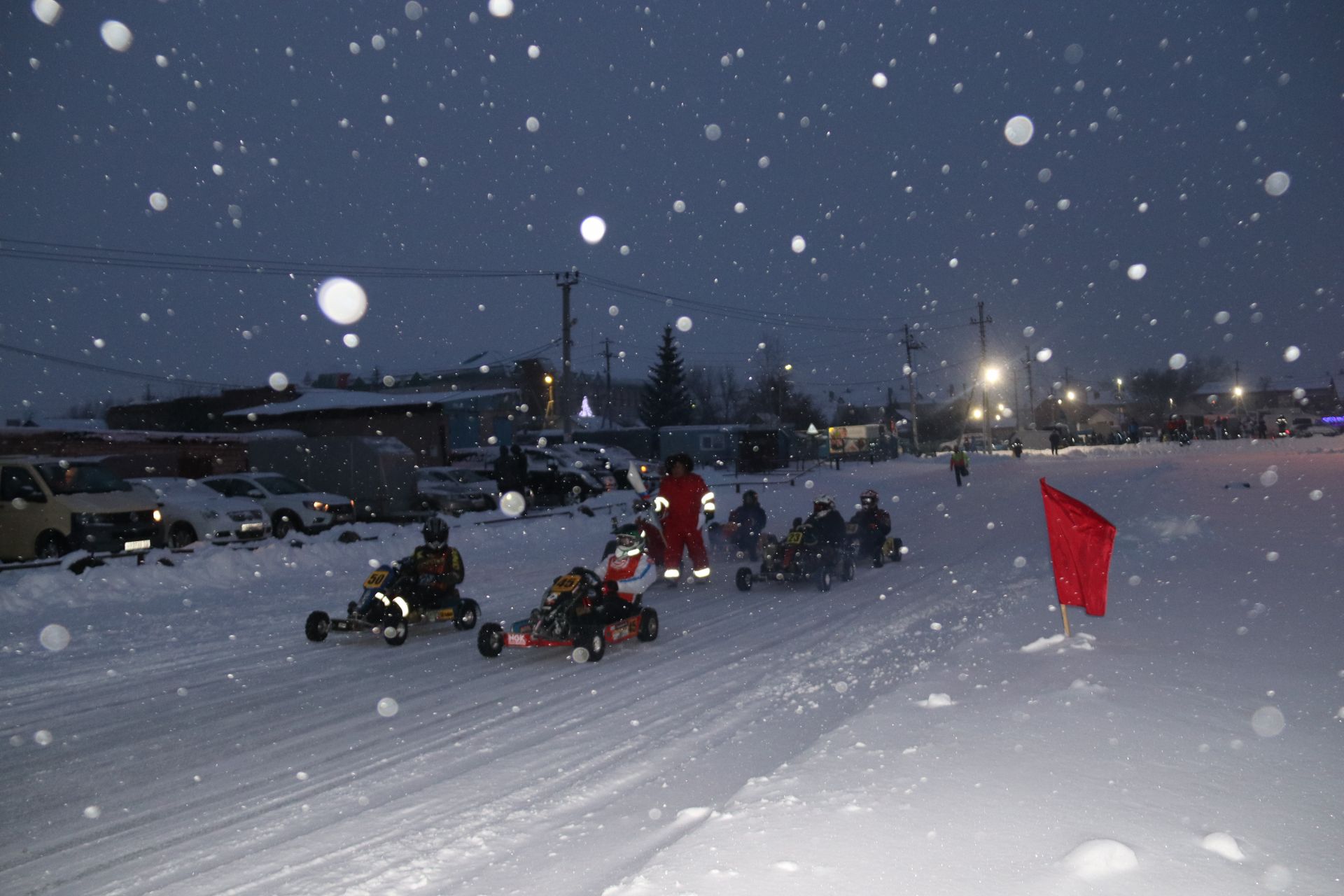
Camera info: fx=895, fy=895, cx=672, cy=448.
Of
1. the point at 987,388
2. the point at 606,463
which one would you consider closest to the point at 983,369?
the point at 987,388

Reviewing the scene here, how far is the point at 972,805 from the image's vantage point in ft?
14.0

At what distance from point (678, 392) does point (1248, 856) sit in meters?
71.6

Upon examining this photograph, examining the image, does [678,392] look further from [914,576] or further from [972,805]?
[972,805]

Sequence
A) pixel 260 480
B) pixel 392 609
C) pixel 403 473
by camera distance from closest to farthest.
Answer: pixel 392 609 < pixel 260 480 < pixel 403 473

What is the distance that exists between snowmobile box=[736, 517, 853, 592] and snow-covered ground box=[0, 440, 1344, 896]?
79 centimetres

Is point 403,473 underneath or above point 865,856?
above

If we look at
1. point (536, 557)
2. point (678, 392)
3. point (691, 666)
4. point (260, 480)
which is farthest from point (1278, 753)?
point (678, 392)

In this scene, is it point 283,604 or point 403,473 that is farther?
point 403,473

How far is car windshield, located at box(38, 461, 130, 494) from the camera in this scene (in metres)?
16.0

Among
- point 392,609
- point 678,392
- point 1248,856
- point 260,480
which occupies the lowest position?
point 1248,856

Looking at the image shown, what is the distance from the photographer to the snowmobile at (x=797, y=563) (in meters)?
12.3

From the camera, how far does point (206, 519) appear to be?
18.6 meters

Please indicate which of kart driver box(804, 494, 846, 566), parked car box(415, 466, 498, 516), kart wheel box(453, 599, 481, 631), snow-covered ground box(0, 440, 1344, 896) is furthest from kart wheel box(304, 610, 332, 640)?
parked car box(415, 466, 498, 516)

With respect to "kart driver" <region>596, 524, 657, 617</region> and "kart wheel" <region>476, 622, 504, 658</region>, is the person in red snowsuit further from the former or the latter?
"kart wheel" <region>476, 622, 504, 658</region>
